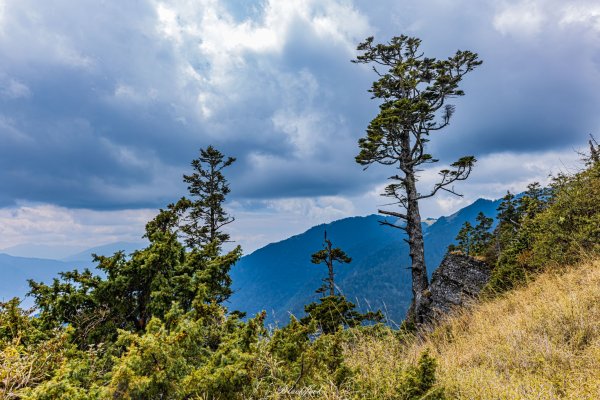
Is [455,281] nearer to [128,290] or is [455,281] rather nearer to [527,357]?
[527,357]

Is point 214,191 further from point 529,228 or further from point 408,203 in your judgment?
point 529,228

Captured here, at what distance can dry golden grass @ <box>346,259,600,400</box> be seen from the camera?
3220 mm

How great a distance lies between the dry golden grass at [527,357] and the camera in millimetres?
3220

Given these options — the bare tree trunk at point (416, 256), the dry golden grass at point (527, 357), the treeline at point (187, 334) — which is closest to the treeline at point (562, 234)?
the treeline at point (187, 334)

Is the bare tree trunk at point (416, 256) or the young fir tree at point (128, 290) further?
the bare tree trunk at point (416, 256)

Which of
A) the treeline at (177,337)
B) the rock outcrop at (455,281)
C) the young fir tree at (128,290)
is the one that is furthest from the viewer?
the rock outcrop at (455,281)

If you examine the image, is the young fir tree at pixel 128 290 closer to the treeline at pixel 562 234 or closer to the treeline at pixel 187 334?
the treeline at pixel 187 334

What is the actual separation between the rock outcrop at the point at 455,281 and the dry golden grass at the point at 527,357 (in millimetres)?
5884

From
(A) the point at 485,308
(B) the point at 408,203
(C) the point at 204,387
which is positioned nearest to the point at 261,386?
(C) the point at 204,387

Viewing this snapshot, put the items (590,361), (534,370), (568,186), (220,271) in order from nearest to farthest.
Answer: (590,361), (534,370), (220,271), (568,186)

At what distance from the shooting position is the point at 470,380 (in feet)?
12.0

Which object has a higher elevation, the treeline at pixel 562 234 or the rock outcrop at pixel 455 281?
the treeline at pixel 562 234

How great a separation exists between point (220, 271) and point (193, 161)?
2066 cm

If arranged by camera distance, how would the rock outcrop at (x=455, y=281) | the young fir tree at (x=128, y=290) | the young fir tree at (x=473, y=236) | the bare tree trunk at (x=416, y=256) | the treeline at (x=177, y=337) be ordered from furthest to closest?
the young fir tree at (x=473, y=236)
the bare tree trunk at (x=416, y=256)
the rock outcrop at (x=455, y=281)
the young fir tree at (x=128, y=290)
the treeline at (x=177, y=337)
